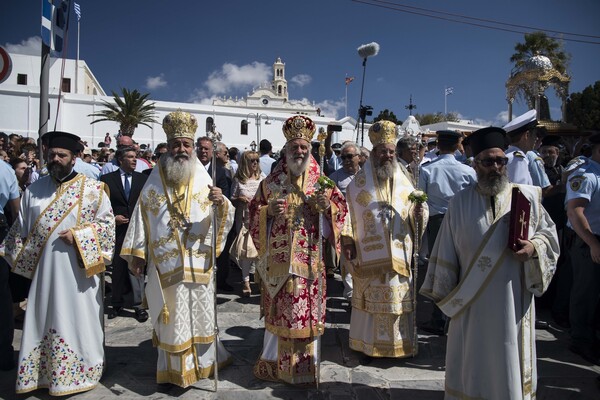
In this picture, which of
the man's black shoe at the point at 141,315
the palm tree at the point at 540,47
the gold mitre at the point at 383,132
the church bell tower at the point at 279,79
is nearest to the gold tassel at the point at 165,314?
the man's black shoe at the point at 141,315

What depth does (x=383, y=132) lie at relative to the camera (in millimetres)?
4676

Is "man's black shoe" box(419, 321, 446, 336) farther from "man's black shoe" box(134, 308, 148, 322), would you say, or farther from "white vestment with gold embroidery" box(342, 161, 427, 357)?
"man's black shoe" box(134, 308, 148, 322)

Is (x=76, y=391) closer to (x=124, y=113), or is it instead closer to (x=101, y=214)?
(x=101, y=214)

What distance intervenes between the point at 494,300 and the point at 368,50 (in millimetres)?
9698

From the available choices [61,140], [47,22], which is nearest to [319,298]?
[61,140]

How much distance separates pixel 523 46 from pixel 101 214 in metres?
33.7

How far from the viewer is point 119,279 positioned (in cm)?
620

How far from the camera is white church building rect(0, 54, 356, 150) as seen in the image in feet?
142

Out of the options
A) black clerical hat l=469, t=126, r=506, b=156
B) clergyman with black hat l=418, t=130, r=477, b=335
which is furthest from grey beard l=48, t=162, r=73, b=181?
clergyman with black hat l=418, t=130, r=477, b=335

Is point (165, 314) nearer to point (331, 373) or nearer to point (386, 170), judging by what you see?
point (331, 373)

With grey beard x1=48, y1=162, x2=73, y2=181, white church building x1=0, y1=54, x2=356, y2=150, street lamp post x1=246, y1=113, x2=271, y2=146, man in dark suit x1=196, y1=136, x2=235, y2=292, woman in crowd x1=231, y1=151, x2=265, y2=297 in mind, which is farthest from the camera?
street lamp post x1=246, y1=113, x2=271, y2=146

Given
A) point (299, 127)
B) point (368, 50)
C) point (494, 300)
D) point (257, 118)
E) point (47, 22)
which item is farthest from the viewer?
point (257, 118)

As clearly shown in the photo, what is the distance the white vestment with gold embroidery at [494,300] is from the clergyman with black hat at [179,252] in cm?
211

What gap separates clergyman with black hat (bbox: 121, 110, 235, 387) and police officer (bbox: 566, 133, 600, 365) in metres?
3.38
